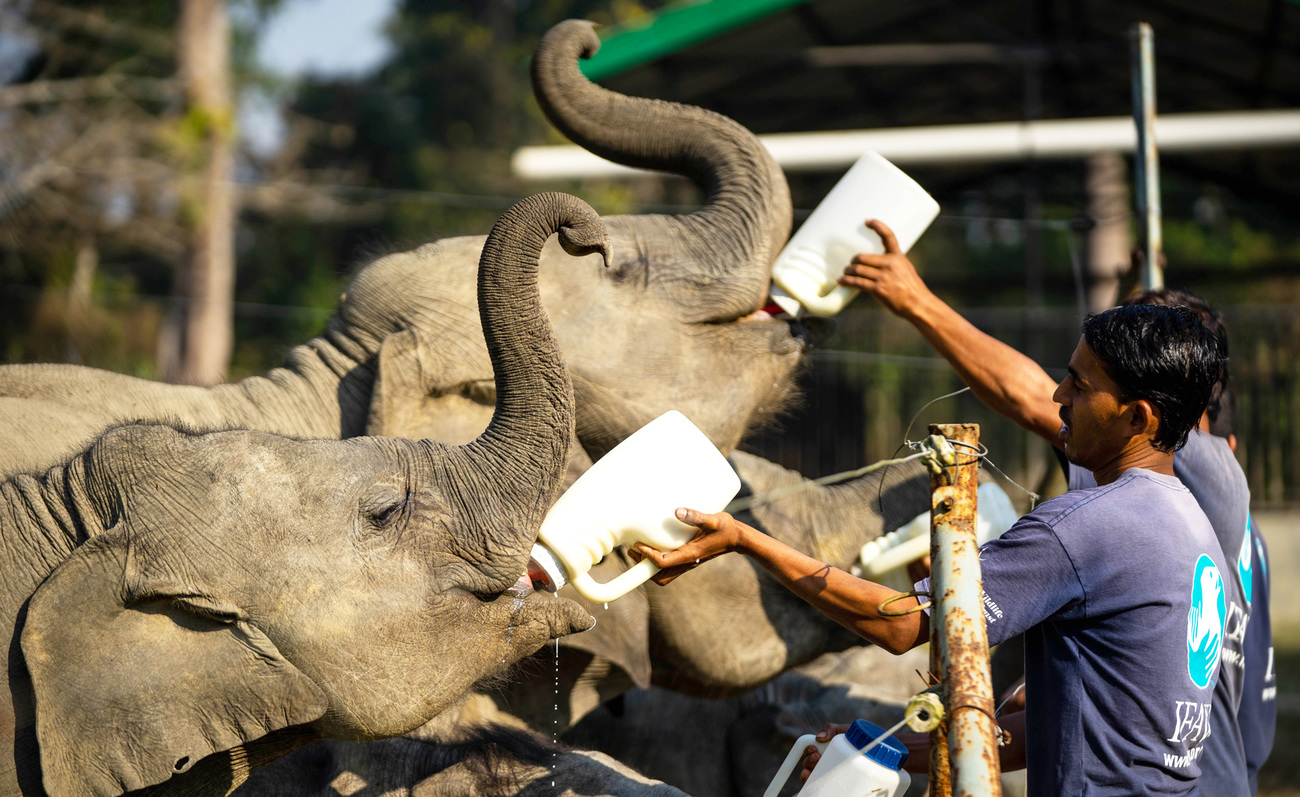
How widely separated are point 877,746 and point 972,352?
3.66 ft

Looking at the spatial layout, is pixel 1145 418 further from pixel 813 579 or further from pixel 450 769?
pixel 450 769

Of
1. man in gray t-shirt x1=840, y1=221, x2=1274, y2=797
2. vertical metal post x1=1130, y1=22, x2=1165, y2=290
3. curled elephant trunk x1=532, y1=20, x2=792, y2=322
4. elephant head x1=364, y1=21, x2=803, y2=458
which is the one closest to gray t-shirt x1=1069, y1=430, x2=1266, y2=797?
man in gray t-shirt x1=840, y1=221, x2=1274, y2=797

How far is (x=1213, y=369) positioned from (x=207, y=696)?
1833mm

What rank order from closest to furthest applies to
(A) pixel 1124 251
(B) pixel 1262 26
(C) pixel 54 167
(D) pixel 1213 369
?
(D) pixel 1213 369 < (B) pixel 1262 26 < (A) pixel 1124 251 < (C) pixel 54 167

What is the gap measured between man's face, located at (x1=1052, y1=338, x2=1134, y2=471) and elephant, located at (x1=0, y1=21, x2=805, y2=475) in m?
1.25

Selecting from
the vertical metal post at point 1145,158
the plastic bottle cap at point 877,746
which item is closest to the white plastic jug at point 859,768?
the plastic bottle cap at point 877,746

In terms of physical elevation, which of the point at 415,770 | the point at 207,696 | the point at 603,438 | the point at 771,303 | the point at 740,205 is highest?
the point at 740,205

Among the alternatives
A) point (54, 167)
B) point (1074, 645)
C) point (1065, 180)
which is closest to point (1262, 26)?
point (1074, 645)

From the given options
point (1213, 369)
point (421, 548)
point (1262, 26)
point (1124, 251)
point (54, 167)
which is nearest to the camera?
point (1213, 369)

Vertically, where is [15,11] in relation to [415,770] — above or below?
above

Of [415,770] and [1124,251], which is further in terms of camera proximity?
[1124,251]

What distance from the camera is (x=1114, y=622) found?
2.09 m

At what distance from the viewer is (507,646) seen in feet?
7.92

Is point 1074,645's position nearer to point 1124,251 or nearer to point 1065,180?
point 1124,251
